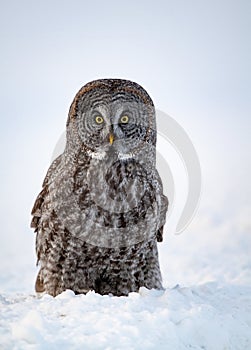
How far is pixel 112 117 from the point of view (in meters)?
5.32

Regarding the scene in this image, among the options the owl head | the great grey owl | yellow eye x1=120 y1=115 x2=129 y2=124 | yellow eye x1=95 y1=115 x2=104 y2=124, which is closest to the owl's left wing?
the great grey owl

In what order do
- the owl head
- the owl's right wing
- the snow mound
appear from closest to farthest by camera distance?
1. the snow mound
2. the owl head
3. the owl's right wing

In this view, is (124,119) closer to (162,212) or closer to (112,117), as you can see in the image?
(112,117)

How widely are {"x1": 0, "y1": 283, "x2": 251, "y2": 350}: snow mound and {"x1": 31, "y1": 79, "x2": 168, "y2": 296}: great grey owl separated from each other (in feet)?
3.05

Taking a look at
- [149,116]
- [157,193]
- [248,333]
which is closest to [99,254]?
[157,193]

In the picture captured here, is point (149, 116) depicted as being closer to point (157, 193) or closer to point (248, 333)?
point (157, 193)

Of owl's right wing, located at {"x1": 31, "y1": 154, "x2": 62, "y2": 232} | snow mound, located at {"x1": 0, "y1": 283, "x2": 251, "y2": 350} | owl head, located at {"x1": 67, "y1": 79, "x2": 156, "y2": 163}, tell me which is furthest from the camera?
owl's right wing, located at {"x1": 31, "y1": 154, "x2": 62, "y2": 232}

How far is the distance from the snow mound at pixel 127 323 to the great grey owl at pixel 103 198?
0.93 m

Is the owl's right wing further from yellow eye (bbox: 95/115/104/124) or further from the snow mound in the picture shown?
the snow mound

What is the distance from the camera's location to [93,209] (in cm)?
538

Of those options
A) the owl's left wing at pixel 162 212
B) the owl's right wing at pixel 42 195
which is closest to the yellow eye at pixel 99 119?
the owl's right wing at pixel 42 195

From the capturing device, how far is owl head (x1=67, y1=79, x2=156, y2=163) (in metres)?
5.36

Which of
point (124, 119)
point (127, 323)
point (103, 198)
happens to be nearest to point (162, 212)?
point (103, 198)

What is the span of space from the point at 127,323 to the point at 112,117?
2239mm
